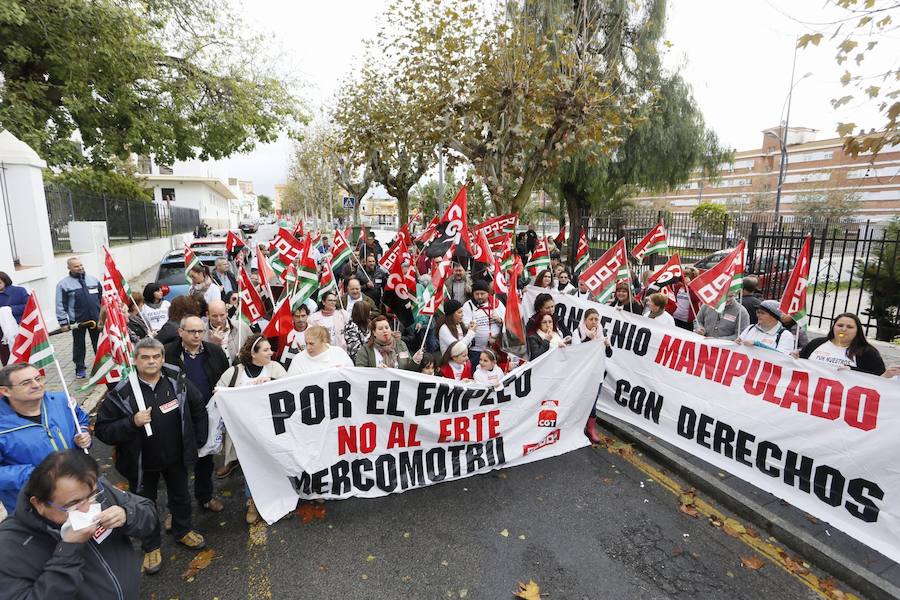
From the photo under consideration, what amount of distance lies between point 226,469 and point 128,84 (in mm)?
14109

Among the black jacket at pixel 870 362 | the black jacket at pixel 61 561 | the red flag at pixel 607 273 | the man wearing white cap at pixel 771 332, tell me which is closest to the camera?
the black jacket at pixel 61 561

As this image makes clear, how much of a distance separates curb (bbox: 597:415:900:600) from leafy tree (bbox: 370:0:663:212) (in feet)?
27.8

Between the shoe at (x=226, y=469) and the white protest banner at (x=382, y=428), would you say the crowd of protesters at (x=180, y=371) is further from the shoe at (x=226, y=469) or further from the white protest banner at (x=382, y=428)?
the white protest banner at (x=382, y=428)

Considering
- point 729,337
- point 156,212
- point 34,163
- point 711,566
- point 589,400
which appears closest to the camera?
point 711,566

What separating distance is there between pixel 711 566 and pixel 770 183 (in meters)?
97.8

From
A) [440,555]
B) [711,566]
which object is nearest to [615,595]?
[711,566]

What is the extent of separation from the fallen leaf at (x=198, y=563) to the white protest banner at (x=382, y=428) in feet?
1.64

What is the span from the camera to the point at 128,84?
14.5m

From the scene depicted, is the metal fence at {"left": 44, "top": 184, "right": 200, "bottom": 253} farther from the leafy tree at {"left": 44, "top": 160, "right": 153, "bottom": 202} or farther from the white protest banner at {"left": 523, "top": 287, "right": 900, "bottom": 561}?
the white protest banner at {"left": 523, "top": 287, "right": 900, "bottom": 561}

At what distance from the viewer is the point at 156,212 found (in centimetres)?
2583

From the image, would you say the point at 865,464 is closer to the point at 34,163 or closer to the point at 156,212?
the point at 34,163

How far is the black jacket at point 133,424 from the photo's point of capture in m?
3.63

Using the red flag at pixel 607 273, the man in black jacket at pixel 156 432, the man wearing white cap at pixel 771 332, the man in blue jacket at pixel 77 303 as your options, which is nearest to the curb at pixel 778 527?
the man wearing white cap at pixel 771 332

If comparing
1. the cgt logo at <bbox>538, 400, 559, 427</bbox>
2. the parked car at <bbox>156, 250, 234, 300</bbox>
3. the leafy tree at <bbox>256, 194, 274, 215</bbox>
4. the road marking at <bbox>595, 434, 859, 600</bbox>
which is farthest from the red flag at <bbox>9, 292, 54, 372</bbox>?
the leafy tree at <bbox>256, 194, 274, 215</bbox>
